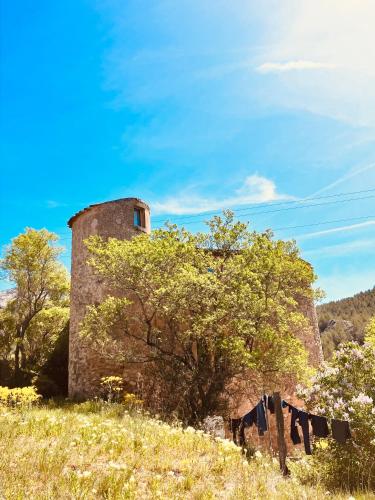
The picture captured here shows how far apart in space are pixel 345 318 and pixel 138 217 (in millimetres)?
70451

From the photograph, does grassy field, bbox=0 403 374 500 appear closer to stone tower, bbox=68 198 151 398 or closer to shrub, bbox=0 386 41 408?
shrub, bbox=0 386 41 408

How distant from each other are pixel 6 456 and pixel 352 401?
7.16 meters

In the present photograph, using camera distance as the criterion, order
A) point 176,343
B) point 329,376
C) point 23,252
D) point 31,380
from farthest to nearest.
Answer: point 23,252
point 31,380
point 176,343
point 329,376

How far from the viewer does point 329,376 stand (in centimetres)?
985

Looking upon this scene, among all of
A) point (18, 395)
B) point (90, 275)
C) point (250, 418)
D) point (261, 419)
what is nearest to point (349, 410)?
point (261, 419)

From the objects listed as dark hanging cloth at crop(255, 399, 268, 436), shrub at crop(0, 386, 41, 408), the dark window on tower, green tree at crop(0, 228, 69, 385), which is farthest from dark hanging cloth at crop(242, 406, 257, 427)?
green tree at crop(0, 228, 69, 385)

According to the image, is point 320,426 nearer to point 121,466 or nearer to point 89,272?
point 121,466

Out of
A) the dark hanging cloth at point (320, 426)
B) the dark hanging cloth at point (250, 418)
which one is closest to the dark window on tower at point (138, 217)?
the dark hanging cloth at point (250, 418)

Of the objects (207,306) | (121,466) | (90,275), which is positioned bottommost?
(121,466)

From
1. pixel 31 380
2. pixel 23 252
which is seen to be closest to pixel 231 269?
pixel 31 380

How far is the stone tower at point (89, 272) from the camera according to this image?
1675 cm

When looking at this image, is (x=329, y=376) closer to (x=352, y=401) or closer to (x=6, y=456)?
(x=352, y=401)

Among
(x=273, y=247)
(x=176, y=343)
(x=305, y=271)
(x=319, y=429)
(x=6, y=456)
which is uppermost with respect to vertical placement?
(x=273, y=247)

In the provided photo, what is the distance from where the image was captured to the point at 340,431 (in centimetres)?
790
